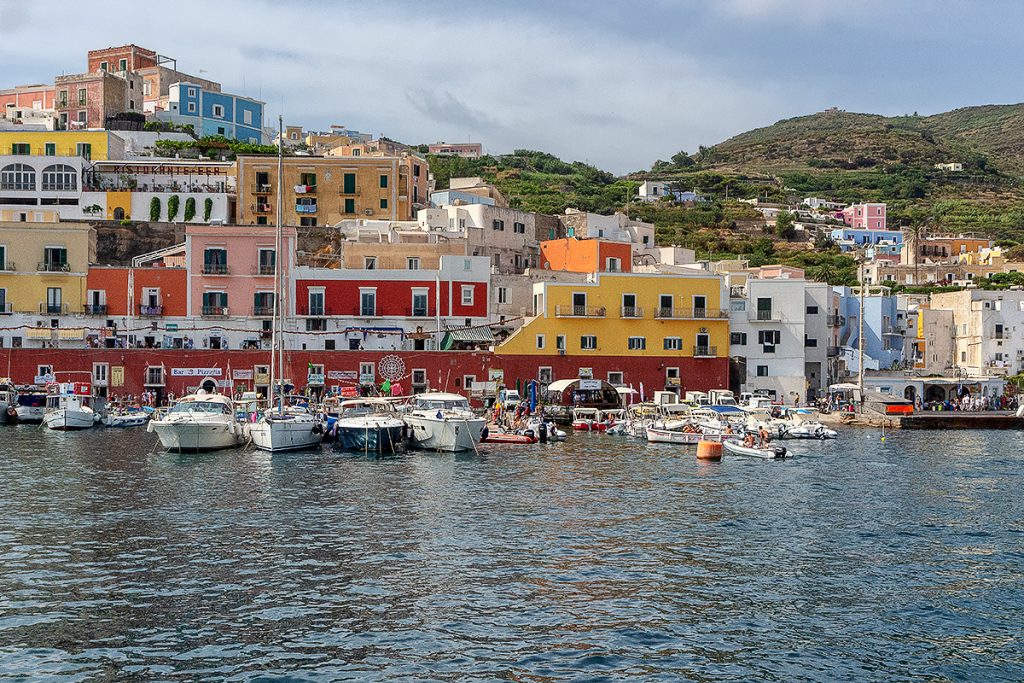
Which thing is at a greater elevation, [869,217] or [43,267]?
[869,217]

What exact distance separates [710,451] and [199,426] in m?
20.5

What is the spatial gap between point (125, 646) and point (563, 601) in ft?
26.2

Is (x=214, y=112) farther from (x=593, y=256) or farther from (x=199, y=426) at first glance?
(x=199, y=426)

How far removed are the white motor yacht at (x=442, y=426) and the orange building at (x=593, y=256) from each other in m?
29.6

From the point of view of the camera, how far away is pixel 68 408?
54.9 m

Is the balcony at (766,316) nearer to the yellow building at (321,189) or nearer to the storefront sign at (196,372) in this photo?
the yellow building at (321,189)

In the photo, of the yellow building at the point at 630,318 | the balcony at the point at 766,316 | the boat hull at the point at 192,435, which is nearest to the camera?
the boat hull at the point at 192,435

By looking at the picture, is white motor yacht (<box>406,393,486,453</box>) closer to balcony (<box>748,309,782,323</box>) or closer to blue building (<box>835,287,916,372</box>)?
balcony (<box>748,309,782,323</box>)

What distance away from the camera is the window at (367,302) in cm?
6462

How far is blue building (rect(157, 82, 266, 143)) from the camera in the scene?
108 meters

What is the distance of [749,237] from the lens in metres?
132

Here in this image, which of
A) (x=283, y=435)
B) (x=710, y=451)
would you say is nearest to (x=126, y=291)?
(x=283, y=435)

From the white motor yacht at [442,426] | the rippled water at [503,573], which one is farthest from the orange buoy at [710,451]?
the white motor yacht at [442,426]

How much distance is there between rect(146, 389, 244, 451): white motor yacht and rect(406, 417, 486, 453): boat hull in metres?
7.48
